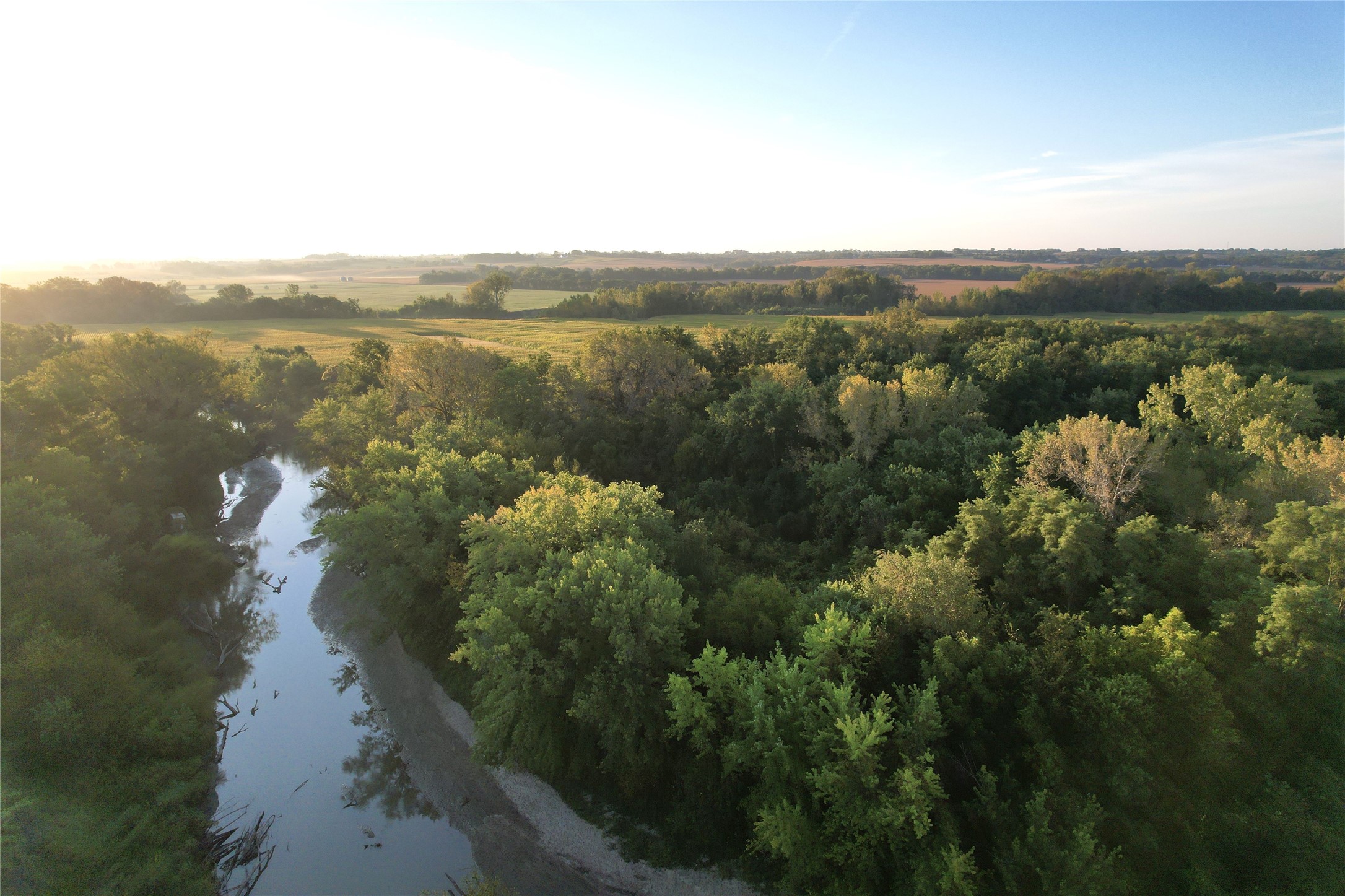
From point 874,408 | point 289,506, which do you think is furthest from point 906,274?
point 289,506

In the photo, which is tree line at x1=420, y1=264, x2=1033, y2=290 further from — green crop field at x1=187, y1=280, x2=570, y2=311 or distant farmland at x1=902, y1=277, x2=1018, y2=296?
green crop field at x1=187, y1=280, x2=570, y2=311

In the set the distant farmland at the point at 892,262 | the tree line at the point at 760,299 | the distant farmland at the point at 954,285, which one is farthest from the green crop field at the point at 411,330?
the distant farmland at the point at 892,262

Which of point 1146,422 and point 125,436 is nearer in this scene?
point 1146,422

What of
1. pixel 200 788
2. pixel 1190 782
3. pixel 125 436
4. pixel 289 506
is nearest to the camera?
pixel 1190 782

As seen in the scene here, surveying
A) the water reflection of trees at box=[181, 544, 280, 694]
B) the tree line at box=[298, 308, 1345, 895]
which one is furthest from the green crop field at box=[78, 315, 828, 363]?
the tree line at box=[298, 308, 1345, 895]

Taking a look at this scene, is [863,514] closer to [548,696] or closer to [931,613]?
[931,613]

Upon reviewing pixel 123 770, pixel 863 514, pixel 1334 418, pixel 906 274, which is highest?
pixel 906 274

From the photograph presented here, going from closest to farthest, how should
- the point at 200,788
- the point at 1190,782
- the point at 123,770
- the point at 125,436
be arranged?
A: the point at 1190,782
the point at 123,770
the point at 200,788
the point at 125,436
